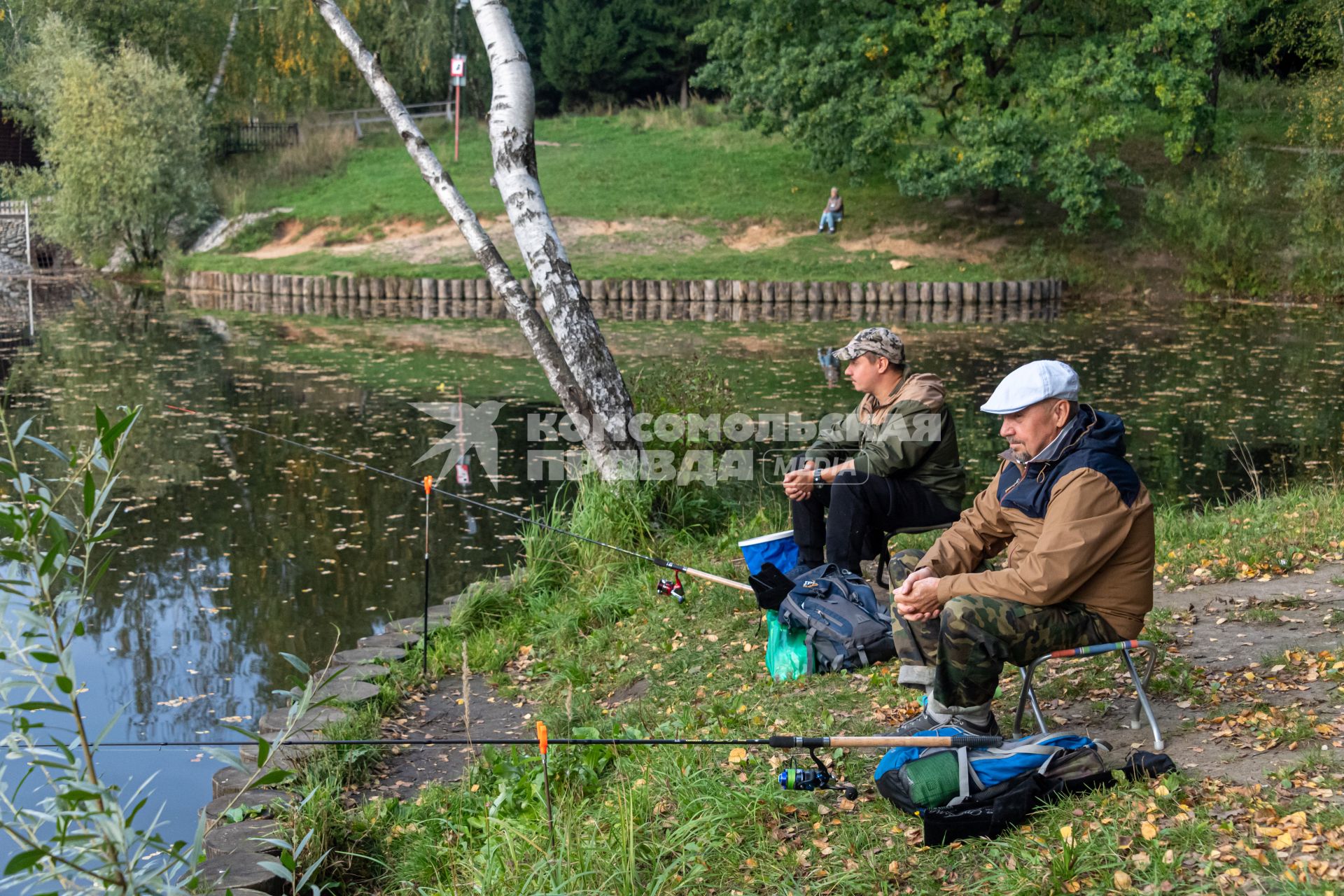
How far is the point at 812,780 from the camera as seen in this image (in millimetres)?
4012

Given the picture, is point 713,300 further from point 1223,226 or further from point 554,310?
point 554,310

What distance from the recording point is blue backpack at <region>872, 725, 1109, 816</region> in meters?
3.74

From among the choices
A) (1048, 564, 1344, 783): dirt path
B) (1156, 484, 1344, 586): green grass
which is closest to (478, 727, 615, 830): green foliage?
(1048, 564, 1344, 783): dirt path

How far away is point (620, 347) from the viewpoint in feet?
59.4

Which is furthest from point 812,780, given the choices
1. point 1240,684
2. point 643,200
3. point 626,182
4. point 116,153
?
point 116,153

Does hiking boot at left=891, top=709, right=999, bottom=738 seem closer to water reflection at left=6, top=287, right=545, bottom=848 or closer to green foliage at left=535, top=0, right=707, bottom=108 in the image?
water reflection at left=6, top=287, right=545, bottom=848

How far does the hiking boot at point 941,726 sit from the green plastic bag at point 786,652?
111 centimetres

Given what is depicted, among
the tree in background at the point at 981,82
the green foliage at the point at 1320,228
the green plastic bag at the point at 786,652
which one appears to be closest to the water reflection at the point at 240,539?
the green plastic bag at the point at 786,652

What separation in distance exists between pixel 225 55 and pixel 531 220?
32.5 metres

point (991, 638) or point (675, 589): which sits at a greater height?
point (991, 638)

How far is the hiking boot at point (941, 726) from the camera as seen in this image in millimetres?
4129

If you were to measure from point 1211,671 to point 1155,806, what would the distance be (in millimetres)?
1435

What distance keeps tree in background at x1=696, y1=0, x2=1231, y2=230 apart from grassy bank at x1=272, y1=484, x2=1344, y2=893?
1746 centimetres

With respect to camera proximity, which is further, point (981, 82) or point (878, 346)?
point (981, 82)
